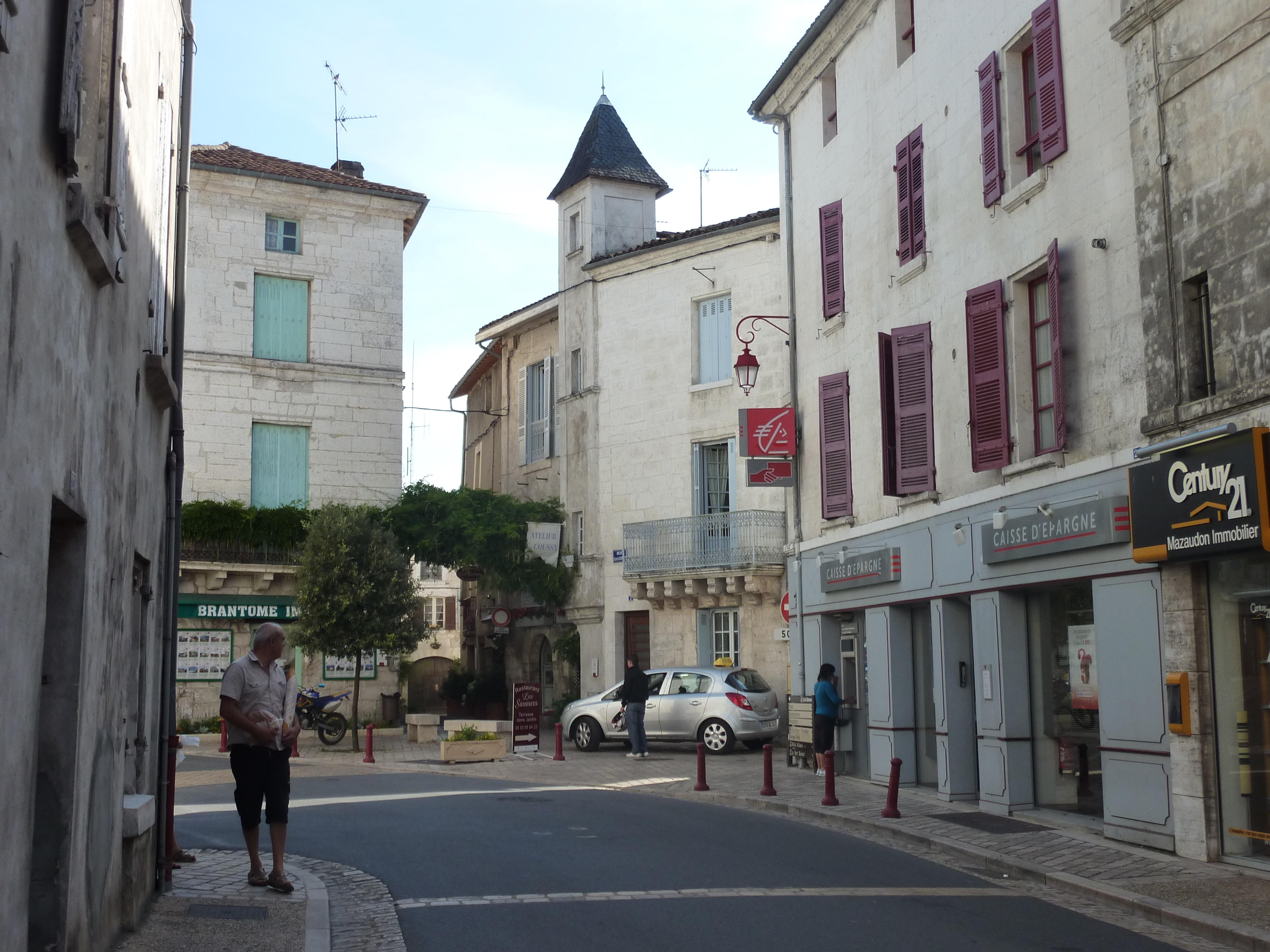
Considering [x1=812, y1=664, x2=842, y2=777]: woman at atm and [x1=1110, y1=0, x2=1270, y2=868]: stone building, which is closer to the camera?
[x1=1110, y1=0, x2=1270, y2=868]: stone building

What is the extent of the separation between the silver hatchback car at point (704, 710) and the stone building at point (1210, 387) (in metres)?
12.4

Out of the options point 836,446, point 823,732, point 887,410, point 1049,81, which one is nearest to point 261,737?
point 1049,81

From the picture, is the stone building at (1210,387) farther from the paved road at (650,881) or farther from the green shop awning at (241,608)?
the green shop awning at (241,608)

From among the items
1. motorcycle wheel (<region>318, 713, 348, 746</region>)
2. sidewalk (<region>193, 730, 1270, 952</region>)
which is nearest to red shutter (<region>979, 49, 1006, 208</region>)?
sidewalk (<region>193, 730, 1270, 952</region>)

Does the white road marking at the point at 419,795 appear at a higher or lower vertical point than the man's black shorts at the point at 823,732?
lower

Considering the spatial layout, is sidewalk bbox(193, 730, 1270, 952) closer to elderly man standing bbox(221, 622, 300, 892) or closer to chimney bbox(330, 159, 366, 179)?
elderly man standing bbox(221, 622, 300, 892)

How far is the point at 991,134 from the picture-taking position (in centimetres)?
1495

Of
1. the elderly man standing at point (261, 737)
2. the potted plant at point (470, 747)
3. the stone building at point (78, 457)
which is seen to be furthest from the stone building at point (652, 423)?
the stone building at point (78, 457)

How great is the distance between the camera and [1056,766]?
14.2 m

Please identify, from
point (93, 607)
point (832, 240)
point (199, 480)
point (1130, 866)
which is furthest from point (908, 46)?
point (199, 480)

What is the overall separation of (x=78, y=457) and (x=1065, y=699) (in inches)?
429

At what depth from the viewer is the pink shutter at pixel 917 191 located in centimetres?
1684

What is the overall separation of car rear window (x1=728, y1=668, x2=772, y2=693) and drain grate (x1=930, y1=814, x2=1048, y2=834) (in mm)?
9319

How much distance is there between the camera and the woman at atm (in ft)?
60.7
